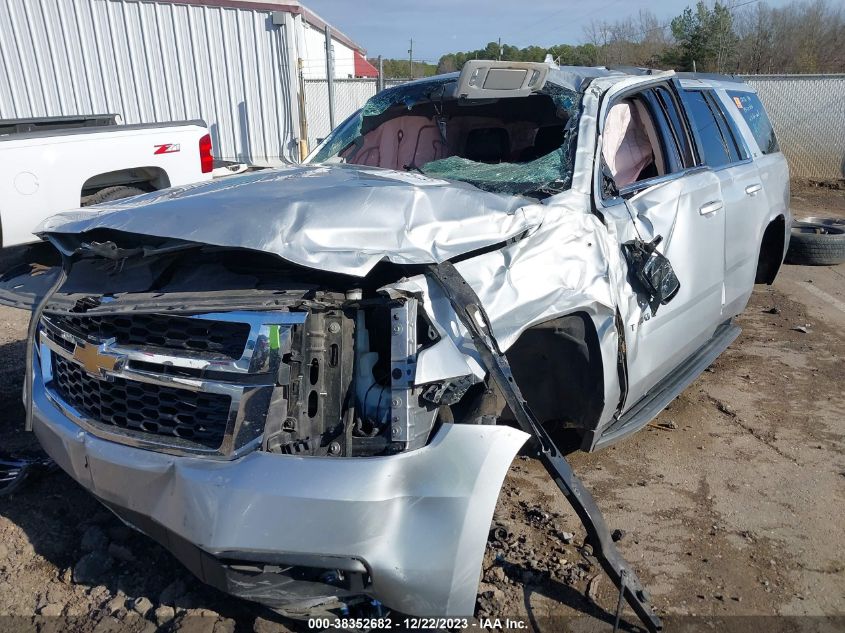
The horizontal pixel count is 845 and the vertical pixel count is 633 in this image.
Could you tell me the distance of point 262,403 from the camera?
2.12 meters

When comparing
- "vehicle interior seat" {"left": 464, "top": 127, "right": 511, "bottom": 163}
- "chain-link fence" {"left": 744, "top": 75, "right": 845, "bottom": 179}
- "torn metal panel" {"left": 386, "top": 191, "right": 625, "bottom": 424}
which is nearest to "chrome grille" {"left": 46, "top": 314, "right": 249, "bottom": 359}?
"torn metal panel" {"left": 386, "top": 191, "right": 625, "bottom": 424}

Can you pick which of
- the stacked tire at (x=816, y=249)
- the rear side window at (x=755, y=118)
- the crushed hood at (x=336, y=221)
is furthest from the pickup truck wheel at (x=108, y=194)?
the stacked tire at (x=816, y=249)

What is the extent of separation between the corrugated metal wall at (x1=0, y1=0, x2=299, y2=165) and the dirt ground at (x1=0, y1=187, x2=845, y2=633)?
1012 cm

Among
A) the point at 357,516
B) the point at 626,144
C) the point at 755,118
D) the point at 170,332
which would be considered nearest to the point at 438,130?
the point at 626,144

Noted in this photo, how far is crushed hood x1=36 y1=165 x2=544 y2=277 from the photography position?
7.30 feet

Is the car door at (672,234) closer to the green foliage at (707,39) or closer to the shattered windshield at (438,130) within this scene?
the shattered windshield at (438,130)

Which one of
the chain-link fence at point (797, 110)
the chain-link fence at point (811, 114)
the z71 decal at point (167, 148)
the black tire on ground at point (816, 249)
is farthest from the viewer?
the chain-link fence at point (811, 114)

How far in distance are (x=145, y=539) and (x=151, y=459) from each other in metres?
1.02

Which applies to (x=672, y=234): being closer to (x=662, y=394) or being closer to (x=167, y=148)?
(x=662, y=394)

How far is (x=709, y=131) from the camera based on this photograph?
448cm

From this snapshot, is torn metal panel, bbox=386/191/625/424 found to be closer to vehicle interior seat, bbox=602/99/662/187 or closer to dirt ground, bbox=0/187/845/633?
dirt ground, bbox=0/187/845/633

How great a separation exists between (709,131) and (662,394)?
1885 mm

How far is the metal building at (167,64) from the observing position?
12.6 meters

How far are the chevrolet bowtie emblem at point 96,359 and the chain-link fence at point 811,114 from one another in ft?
48.1
